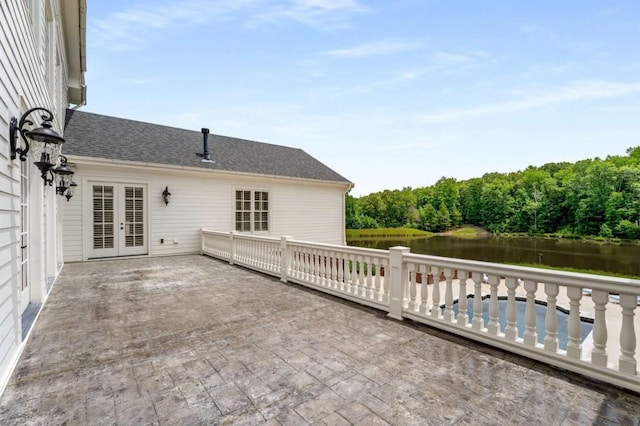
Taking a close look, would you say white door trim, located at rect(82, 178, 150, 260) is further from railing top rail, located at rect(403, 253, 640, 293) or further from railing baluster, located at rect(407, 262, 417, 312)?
railing top rail, located at rect(403, 253, 640, 293)

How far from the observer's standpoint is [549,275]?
2564 millimetres

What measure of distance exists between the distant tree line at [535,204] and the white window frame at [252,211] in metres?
38.5

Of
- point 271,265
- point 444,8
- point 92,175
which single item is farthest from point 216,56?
point 271,265

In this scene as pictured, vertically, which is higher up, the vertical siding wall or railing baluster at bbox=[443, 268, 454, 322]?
the vertical siding wall

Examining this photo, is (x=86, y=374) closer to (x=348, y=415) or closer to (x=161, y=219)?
(x=348, y=415)

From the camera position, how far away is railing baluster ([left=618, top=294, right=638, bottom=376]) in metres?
2.15

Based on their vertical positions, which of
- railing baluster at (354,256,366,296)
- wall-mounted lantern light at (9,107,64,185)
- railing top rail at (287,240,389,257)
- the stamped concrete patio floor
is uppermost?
wall-mounted lantern light at (9,107,64,185)

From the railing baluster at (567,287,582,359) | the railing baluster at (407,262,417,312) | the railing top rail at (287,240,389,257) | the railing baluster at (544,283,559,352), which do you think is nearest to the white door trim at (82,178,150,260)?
the railing top rail at (287,240,389,257)

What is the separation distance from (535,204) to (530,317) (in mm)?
60681

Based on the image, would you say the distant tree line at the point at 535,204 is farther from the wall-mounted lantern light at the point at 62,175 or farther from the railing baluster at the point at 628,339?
the railing baluster at the point at 628,339

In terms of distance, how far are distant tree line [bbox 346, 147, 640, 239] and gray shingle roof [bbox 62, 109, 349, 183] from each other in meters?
36.6

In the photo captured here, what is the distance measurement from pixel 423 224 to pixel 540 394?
6506 cm

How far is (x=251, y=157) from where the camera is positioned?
12016mm

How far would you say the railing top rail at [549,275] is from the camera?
86.6 inches
